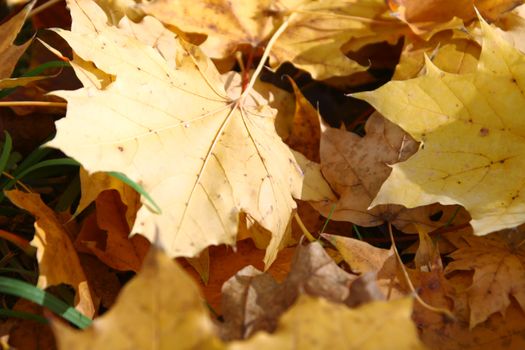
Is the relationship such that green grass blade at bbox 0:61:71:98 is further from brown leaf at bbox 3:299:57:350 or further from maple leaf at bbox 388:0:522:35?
maple leaf at bbox 388:0:522:35

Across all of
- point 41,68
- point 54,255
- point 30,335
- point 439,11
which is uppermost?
point 439,11

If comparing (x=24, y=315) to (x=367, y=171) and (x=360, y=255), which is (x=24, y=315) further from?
(x=367, y=171)

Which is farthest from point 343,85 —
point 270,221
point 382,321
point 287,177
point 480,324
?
point 382,321

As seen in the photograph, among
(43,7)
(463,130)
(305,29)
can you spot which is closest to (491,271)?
(463,130)

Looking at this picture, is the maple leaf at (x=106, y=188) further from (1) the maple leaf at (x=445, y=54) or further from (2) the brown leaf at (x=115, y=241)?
(1) the maple leaf at (x=445, y=54)

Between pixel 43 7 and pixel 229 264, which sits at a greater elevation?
pixel 43 7

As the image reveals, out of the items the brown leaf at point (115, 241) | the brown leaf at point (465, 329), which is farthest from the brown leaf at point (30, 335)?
the brown leaf at point (465, 329)

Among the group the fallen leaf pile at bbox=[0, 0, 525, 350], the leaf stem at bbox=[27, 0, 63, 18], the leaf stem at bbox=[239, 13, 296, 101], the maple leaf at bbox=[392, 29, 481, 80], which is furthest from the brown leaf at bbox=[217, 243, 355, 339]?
the leaf stem at bbox=[27, 0, 63, 18]
